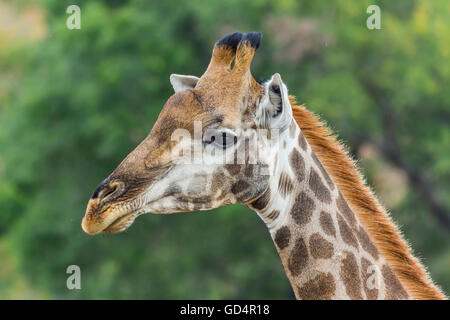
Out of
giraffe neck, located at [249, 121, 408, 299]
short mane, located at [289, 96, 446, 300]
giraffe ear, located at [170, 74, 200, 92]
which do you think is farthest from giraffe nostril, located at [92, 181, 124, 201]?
short mane, located at [289, 96, 446, 300]

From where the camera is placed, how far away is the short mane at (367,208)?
5348 mm

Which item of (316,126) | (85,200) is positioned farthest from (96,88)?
(316,126)

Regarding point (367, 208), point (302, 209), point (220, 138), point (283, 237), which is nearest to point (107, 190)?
point (220, 138)

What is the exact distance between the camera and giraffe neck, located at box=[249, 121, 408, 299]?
A: 5.07 metres

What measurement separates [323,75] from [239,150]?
654 inches

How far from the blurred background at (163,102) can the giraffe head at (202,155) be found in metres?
14.4

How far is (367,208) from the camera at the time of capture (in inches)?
215

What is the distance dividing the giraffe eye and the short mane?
2.24 ft

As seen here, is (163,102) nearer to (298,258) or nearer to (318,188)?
(318,188)

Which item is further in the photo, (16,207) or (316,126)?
(16,207)

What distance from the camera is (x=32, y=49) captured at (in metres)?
24.4

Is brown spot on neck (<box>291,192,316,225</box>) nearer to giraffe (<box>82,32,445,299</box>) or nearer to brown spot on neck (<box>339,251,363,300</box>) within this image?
giraffe (<box>82,32,445,299</box>)

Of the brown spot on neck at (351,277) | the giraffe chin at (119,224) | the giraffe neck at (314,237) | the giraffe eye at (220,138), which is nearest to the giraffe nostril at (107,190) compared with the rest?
the giraffe chin at (119,224)
